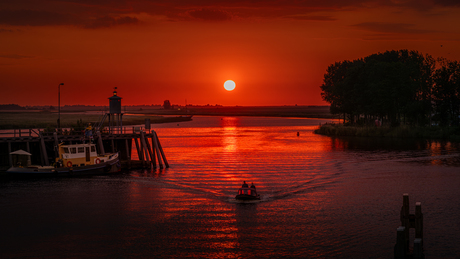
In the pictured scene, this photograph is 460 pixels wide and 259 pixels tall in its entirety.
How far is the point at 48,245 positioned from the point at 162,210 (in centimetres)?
1007

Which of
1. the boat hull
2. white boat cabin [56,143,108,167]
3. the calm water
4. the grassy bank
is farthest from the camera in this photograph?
the grassy bank

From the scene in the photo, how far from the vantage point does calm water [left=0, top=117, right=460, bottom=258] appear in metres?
26.1

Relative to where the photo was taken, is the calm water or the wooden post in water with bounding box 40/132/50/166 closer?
the calm water

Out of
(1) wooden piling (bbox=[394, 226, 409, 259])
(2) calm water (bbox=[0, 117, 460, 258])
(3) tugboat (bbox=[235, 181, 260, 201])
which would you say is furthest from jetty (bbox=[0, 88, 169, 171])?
(1) wooden piling (bbox=[394, 226, 409, 259])

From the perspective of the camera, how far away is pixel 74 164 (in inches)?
2073

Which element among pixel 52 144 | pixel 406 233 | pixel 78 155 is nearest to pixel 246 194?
pixel 406 233

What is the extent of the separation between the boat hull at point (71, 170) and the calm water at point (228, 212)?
1.29 meters

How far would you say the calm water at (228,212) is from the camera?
26062 millimetres

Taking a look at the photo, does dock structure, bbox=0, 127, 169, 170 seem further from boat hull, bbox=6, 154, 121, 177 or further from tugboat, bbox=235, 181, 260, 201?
tugboat, bbox=235, 181, 260, 201

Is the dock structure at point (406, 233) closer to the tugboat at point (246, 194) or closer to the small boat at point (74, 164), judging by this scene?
the tugboat at point (246, 194)

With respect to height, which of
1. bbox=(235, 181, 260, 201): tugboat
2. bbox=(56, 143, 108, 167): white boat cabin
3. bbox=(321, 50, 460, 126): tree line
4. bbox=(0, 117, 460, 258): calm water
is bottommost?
bbox=(0, 117, 460, 258): calm water

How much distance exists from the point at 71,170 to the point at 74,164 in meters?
0.95

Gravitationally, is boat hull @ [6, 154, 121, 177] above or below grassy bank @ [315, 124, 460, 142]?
below

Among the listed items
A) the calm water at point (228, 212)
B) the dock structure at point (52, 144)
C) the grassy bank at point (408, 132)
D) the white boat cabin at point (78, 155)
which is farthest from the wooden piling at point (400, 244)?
the grassy bank at point (408, 132)
